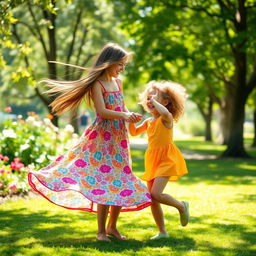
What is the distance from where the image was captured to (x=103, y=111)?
4875 mm

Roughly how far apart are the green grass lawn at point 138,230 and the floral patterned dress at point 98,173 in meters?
0.43

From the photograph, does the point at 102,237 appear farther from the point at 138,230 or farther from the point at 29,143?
the point at 29,143

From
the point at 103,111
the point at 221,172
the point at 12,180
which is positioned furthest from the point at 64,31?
the point at 103,111

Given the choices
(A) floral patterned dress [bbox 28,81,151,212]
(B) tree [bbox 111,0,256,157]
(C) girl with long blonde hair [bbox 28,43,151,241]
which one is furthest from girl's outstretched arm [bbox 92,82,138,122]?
(B) tree [bbox 111,0,256,157]

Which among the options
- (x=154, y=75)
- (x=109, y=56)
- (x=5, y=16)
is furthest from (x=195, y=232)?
(x=154, y=75)

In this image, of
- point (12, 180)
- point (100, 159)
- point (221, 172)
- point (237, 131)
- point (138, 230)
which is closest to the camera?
point (100, 159)

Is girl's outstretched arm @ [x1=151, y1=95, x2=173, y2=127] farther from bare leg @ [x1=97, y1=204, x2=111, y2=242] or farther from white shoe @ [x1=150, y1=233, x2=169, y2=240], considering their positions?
white shoe @ [x1=150, y1=233, x2=169, y2=240]

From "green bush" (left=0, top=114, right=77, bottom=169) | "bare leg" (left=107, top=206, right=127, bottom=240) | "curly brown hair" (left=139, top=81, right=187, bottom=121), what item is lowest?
"bare leg" (left=107, top=206, right=127, bottom=240)

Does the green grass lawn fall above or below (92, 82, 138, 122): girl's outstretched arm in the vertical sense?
below

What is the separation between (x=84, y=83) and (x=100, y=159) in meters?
0.79

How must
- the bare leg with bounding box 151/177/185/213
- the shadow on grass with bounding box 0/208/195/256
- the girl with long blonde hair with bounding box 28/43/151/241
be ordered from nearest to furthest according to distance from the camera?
the shadow on grass with bounding box 0/208/195/256 < the girl with long blonde hair with bounding box 28/43/151/241 < the bare leg with bounding box 151/177/185/213

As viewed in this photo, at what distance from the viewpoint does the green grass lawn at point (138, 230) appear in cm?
454

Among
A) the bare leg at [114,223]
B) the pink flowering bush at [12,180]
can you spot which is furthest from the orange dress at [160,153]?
the pink flowering bush at [12,180]

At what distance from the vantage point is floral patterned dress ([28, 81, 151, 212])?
4.71m
